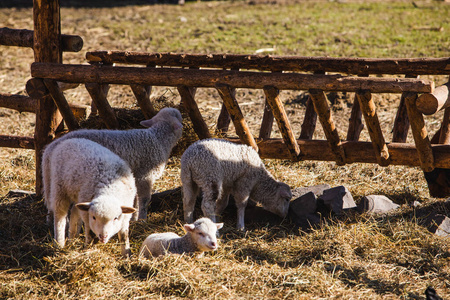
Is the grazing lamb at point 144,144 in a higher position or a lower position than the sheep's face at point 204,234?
higher

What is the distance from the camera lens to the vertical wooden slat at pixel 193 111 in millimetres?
6199

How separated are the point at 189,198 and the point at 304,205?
1.49 m

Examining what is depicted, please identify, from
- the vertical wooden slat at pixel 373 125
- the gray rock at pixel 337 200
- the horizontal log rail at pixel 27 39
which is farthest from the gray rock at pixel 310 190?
the horizontal log rail at pixel 27 39

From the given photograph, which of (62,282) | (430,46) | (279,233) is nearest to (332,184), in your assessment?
(279,233)

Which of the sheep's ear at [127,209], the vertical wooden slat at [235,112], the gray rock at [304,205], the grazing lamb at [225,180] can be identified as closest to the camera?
the sheep's ear at [127,209]

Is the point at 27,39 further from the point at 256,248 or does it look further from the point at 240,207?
the point at 256,248

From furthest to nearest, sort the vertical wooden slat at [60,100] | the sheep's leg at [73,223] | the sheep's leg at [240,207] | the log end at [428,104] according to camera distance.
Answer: the vertical wooden slat at [60,100] < the sheep's leg at [240,207] < the sheep's leg at [73,223] < the log end at [428,104]

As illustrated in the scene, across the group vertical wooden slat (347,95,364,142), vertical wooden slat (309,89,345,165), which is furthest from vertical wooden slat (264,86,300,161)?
vertical wooden slat (347,95,364,142)

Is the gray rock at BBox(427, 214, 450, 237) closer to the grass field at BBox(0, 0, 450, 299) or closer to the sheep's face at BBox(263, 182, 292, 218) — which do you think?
the grass field at BBox(0, 0, 450, 299)

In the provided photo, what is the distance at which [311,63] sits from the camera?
6121mm

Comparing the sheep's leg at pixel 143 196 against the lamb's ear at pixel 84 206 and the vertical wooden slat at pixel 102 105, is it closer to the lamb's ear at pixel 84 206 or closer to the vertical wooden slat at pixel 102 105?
the vertical wooden slat at pixel 102 105

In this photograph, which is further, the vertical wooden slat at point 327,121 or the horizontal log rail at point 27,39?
the horizontal log rail at point 27,39

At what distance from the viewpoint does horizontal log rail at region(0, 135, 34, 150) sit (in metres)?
6.75

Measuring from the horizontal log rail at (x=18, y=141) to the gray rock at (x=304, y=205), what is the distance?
12.1ft
